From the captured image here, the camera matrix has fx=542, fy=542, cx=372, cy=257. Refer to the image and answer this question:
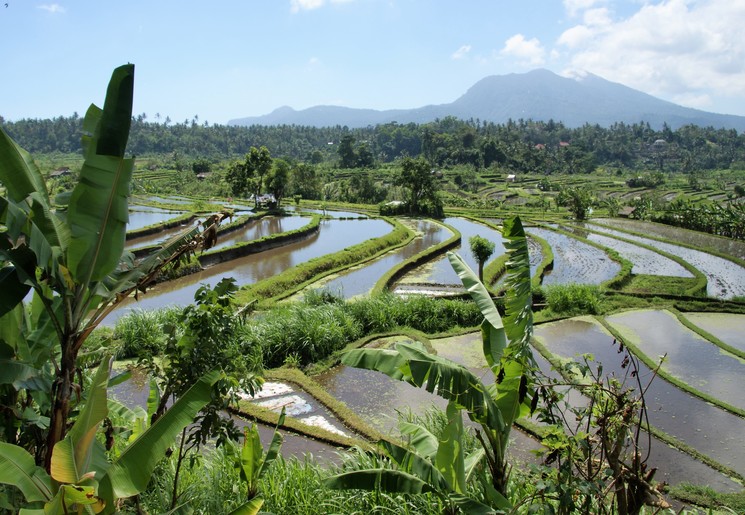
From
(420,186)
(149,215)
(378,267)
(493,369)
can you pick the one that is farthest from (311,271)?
(149,215)

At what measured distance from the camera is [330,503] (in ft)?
17.1

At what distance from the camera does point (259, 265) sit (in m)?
21.8

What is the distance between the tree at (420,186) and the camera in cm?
3719

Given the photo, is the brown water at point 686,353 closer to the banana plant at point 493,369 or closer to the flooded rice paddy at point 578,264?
the flooded rice paddy at point 578,264

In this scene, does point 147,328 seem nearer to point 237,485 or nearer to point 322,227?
point 237,485

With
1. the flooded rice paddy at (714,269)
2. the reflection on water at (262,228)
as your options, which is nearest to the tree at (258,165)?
the reflection on water at (262,228)

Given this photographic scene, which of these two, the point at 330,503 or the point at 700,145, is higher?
the point at 700,145

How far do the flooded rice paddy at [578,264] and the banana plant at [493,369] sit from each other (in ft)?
48.9

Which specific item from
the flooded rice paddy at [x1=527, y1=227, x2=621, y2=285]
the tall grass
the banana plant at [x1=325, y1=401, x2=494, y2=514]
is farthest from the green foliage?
the banana plant at [x1=325, y1=401, x2=494, y2=514]

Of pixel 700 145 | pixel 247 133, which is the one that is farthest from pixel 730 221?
pixel 247 133

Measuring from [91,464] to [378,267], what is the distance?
1792 cm

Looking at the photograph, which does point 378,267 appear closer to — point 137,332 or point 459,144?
point 137,332

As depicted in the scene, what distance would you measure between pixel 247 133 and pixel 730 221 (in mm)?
107746

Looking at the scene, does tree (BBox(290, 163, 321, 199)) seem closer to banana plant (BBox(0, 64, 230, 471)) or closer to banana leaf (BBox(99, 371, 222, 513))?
banana plant (BBox(0, 64, 230, 471))
